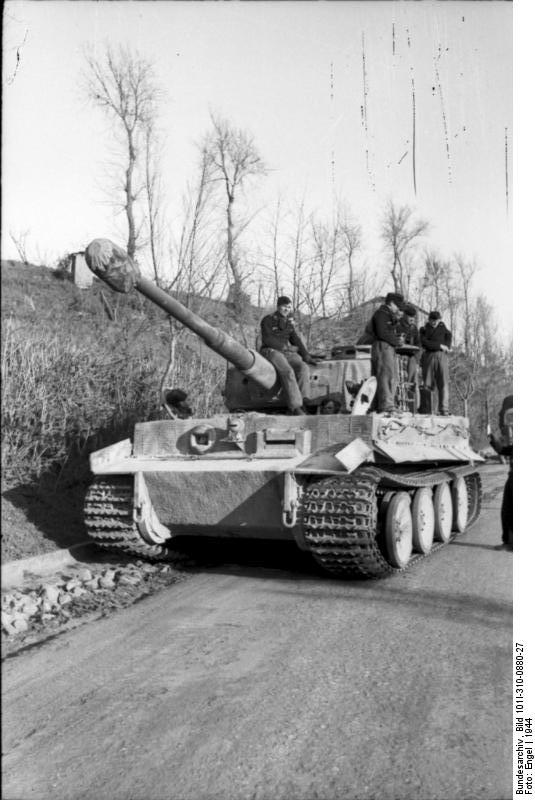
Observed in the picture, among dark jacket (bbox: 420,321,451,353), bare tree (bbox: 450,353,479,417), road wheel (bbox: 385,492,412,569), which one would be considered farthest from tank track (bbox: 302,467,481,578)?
bare tree (bbox: 450,353,479,417)

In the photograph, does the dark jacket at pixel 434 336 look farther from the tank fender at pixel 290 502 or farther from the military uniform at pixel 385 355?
the tank fender at pixel 290 502

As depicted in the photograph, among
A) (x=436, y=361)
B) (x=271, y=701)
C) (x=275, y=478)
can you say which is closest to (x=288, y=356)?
(x=275, y=478)

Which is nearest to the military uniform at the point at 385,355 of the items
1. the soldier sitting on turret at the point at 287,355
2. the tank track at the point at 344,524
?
the soldier sitting on turret at the point at 287,355

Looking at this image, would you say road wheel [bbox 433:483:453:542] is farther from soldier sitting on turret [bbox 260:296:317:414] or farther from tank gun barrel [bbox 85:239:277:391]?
tank gun barrel [bbox 85:239:277:391]

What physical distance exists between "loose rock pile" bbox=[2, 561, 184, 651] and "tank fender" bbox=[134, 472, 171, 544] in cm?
36

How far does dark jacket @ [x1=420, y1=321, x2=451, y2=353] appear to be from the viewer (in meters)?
9.35

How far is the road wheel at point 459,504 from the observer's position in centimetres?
906

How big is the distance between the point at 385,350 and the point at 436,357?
6.29 ft

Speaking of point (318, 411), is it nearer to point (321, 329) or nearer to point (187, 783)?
point (187, 783)

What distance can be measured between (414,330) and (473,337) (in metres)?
1.37

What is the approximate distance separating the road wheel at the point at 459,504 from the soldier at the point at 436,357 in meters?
0.93

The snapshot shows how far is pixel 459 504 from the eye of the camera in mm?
9125

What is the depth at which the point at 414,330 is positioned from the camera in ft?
27.1
